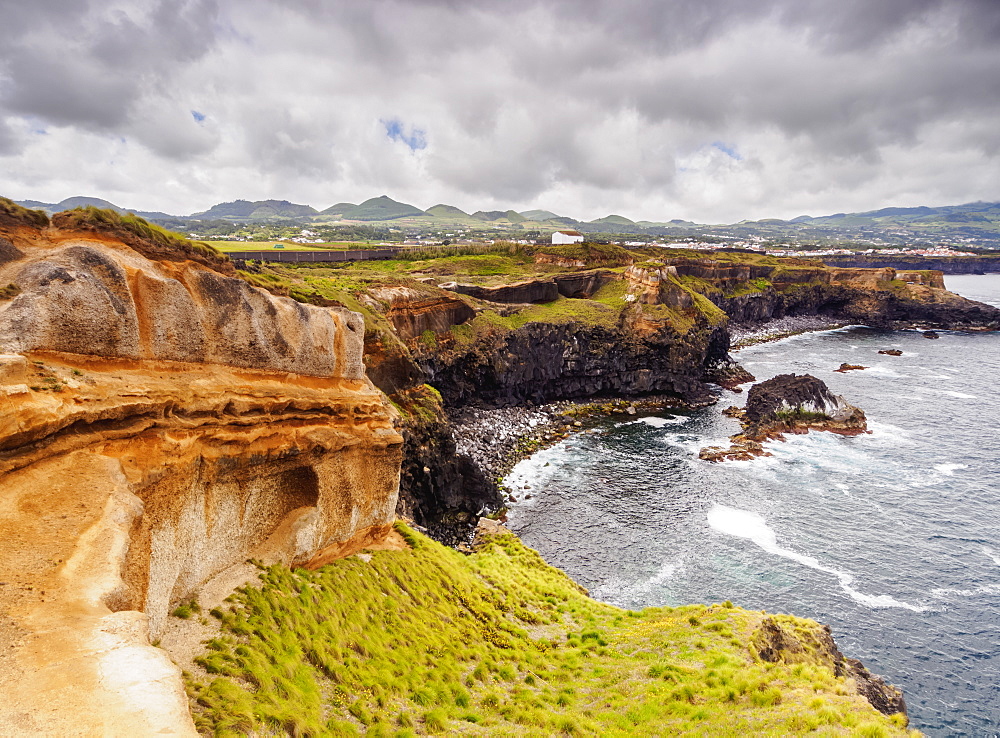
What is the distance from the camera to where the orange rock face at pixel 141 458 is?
26.9ft

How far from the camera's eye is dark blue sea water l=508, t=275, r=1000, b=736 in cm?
3097

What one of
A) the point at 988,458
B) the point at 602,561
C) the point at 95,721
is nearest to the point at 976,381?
the point at 988,458

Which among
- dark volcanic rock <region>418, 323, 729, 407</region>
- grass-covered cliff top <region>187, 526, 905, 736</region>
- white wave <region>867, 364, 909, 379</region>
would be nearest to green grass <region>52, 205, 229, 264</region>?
grass-covered cliff top <region>187, 526, 905, 736</region>

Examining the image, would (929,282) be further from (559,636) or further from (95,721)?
(95,721)

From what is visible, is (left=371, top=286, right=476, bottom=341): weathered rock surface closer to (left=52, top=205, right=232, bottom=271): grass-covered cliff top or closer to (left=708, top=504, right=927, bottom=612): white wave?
(left=708, top=504, right=927, bottom=612): white wave

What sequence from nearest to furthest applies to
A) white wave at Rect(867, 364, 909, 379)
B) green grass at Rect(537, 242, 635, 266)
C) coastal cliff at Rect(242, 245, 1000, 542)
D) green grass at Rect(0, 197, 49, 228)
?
green grass at Rect(0, 197, 49, 228), coastal cliff at Rect(242, 245, 1000, 542), white wave at Rect(867, 364, 909, 379), green grass at Rect(537, 242, 635, 266)

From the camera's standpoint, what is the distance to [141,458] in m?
12.3

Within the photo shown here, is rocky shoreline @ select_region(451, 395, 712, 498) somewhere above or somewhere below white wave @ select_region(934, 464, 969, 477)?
above

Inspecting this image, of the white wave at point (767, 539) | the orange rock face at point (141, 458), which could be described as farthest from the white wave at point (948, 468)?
the orange rock face at point (141, 458)

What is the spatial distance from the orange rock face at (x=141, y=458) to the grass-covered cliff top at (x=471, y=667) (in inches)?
77.0

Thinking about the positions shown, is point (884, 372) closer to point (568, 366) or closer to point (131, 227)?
point (568, 366)

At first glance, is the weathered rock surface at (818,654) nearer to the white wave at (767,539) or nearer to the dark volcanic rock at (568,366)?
the white wave at (767,539)

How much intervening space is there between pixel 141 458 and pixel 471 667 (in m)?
13.9

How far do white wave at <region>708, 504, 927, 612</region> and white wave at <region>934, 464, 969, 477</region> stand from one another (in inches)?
915
